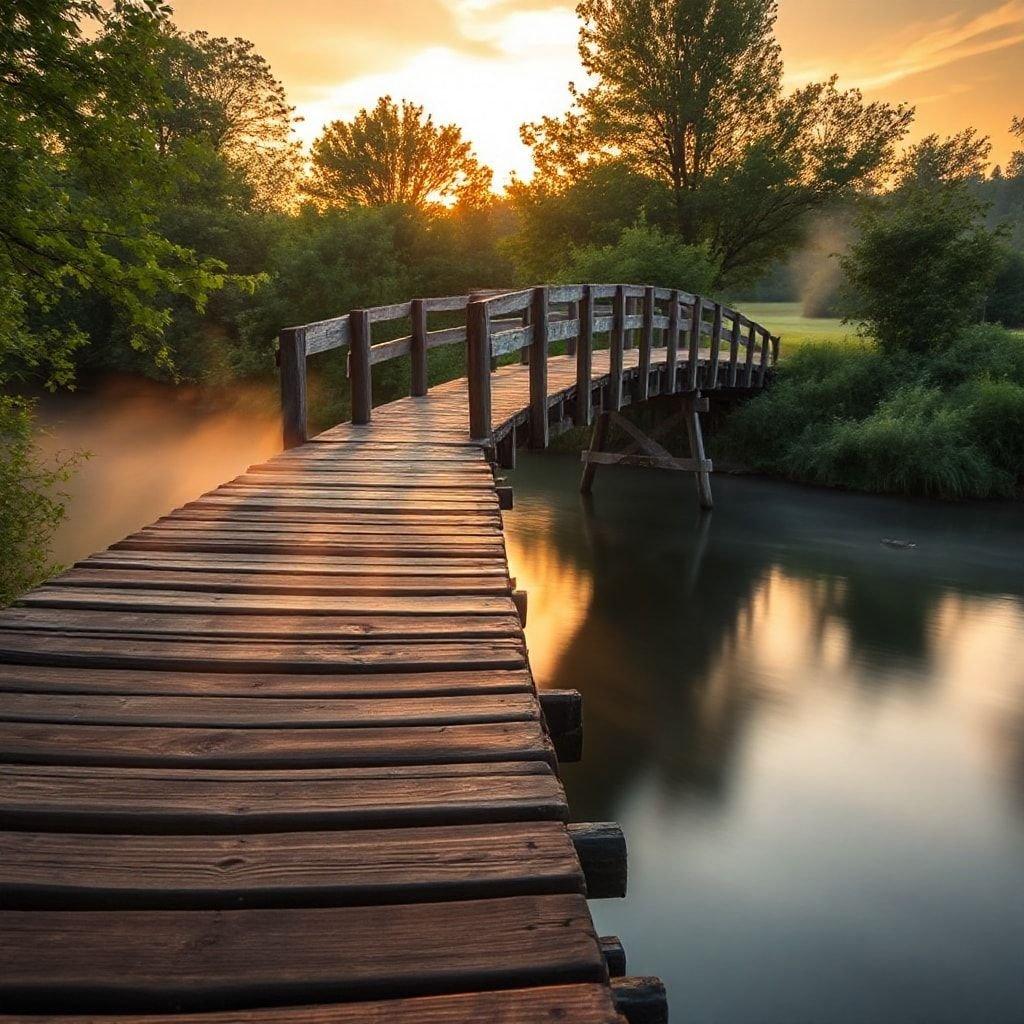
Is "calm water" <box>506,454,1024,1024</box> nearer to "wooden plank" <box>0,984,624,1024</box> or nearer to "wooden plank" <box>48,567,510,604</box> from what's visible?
"wooden plank" <box>48,567,510,604</box>

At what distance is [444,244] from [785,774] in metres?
26.5

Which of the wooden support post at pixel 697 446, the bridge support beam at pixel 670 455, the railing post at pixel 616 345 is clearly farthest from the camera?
the wooden support post at pixel 697 446

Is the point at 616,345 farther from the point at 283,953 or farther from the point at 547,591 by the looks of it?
the point at 283,953

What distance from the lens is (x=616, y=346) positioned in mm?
10594

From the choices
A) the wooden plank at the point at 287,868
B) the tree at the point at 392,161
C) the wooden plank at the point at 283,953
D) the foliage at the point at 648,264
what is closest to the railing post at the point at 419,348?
the wooden plank at the point at 287,868

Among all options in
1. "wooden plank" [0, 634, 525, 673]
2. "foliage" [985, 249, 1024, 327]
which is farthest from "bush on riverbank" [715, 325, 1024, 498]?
"wooden plank" [0, 634, 525, 673]

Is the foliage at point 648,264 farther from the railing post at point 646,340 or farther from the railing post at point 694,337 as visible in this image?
the railing post at point 646,340

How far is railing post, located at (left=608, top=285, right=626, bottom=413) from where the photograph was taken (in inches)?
413

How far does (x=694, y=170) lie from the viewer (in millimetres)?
26719

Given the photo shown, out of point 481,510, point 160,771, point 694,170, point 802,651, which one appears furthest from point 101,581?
point 694,170

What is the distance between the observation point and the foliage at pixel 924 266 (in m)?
20.1

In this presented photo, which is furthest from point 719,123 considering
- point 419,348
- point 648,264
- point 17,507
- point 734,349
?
point 17,507

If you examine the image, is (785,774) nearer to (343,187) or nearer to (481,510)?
(481,510)

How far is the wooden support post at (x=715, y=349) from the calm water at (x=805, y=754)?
3.16 m
